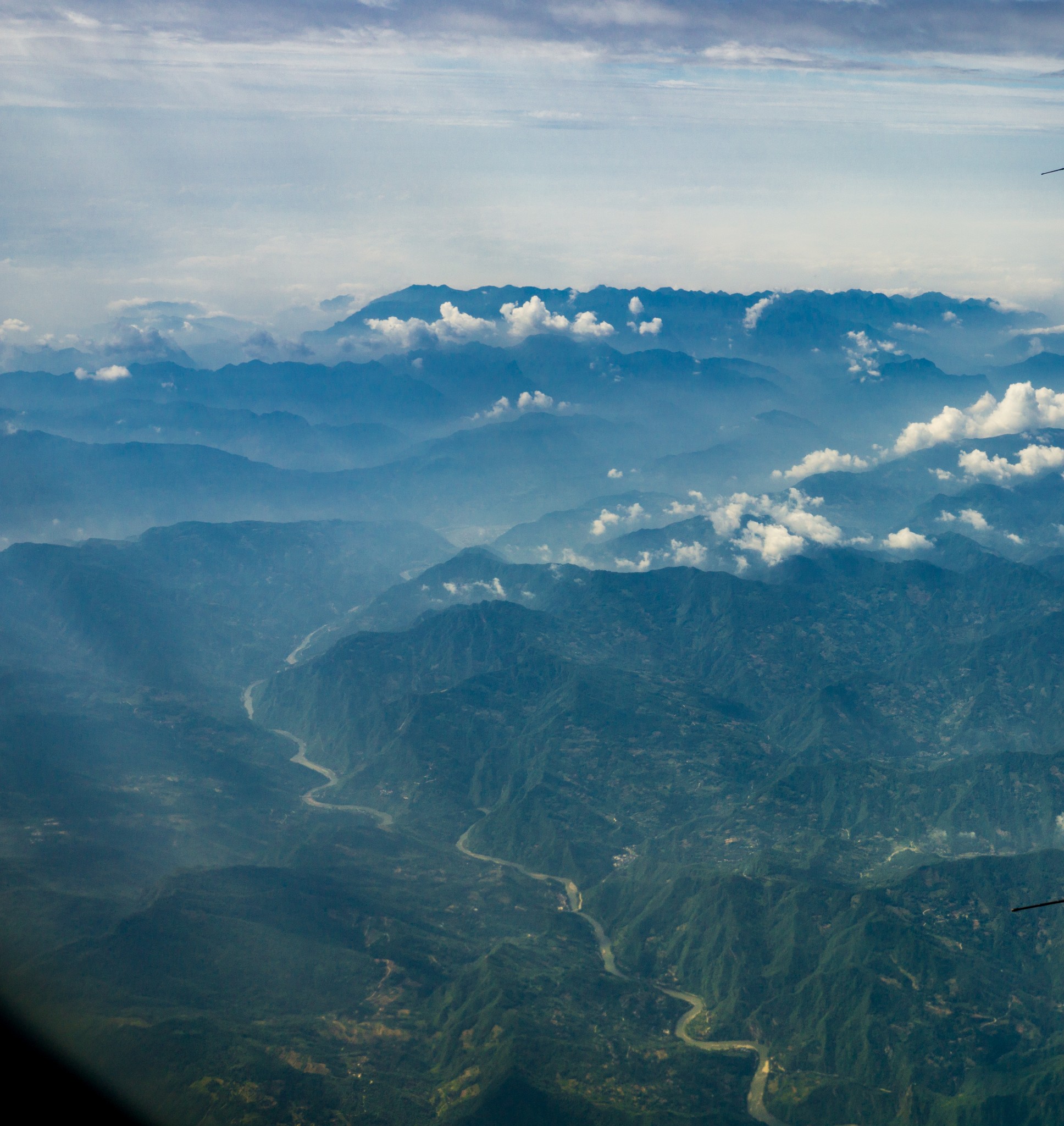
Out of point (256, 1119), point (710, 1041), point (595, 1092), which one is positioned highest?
point (256, 1119)

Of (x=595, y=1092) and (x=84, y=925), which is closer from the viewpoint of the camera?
(x=595, y=1092)

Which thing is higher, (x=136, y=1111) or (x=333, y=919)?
(x=136, y=1111)

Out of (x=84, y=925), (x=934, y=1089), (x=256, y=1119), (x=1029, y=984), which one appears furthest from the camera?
(x=1029, y=984)

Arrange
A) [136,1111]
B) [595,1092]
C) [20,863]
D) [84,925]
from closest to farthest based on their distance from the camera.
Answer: [136,1111]
[595,1092]
[84,925]
[20,863]

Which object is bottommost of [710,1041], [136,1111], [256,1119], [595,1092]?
[710,1041]

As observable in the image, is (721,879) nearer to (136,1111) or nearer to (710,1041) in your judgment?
(710,1041)

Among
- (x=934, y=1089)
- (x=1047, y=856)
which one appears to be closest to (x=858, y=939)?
(x=934, y=1089)

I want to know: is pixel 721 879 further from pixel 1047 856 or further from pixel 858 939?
pixel 1047 856

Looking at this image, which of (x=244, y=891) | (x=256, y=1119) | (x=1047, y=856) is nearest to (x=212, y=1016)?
(x=256, y=1119)

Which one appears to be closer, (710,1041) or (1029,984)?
(710,1041)
